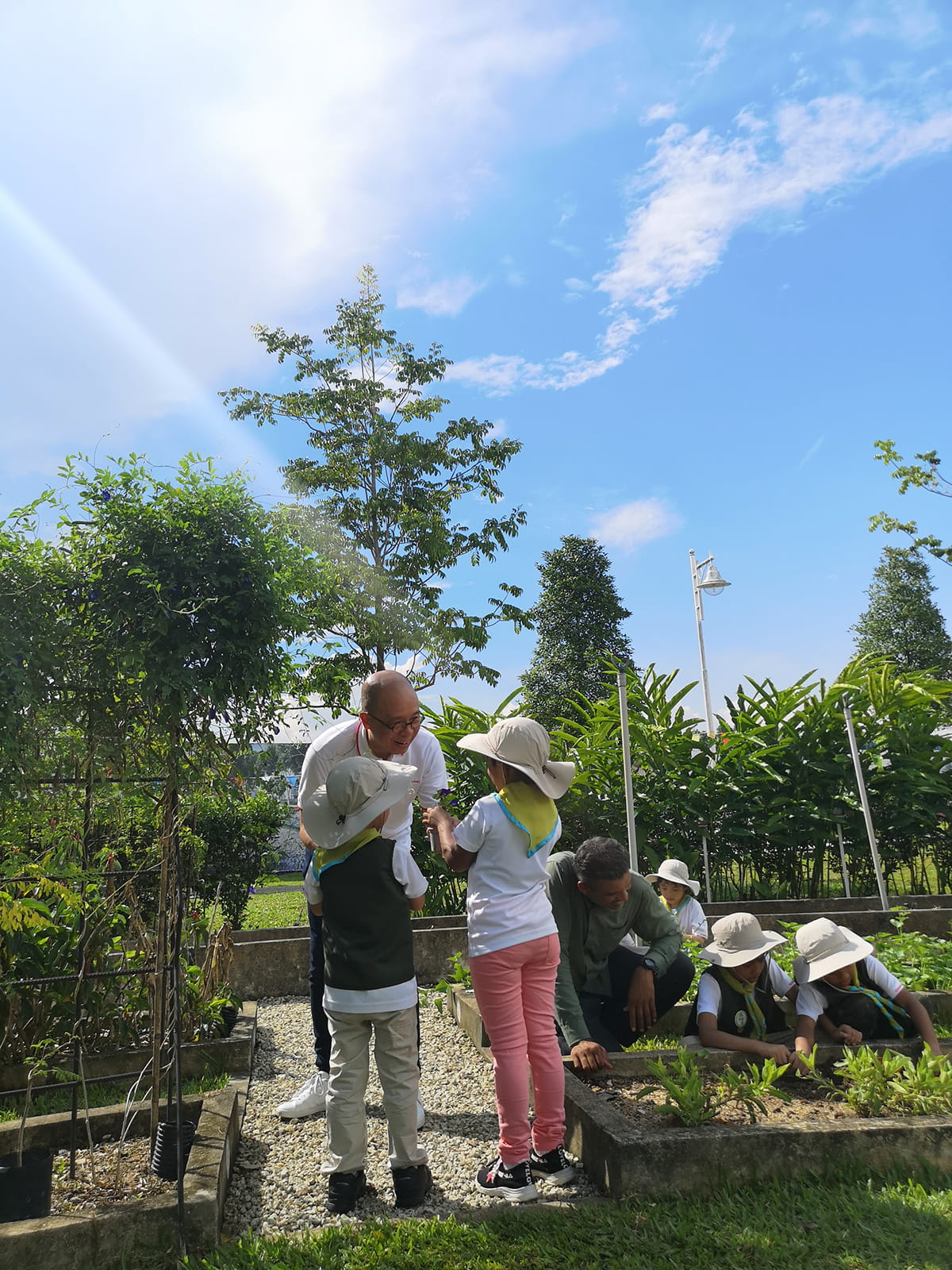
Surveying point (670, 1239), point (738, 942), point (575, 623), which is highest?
point (575, 623)

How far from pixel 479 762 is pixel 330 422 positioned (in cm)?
1120

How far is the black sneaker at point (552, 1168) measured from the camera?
117 inches

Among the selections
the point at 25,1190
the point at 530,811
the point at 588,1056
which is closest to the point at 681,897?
the point at 588,1056

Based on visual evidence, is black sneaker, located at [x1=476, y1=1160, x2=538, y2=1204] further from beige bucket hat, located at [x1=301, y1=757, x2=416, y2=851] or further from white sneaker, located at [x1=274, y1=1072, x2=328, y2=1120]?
beige bucket hat, located at [x1=301, y1=757, x2=416, y2=851]

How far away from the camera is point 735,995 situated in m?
3.89

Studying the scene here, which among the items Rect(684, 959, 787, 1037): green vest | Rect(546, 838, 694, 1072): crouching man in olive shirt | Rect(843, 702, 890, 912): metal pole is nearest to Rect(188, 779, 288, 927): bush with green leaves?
Rect(546, 838, 694, 1072): crouching man in olive shirt

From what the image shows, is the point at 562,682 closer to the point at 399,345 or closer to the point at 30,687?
the point at 399,345

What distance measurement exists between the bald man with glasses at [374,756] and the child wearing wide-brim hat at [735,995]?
128cm

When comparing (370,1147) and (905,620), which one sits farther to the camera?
(905,620)

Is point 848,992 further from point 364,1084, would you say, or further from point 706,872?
point 706,872

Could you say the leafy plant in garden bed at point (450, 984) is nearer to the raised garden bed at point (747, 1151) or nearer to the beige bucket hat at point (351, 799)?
the raised garden bed at point (747, 1151)

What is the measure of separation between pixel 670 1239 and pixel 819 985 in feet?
5.77

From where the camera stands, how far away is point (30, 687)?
2.71 meters

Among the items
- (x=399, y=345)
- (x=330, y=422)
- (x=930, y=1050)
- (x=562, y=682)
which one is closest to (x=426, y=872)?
(x=930, y=1050)
